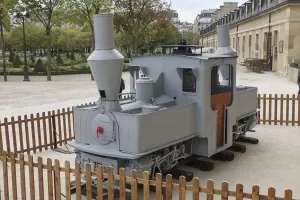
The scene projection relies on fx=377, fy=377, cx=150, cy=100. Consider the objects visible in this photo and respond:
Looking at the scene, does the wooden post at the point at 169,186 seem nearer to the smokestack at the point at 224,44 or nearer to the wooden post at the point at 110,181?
the wooden post at the point at 110,181

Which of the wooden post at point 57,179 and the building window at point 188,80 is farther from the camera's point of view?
the building window at point 188,80

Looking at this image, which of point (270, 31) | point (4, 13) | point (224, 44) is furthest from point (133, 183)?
point (270, 31)

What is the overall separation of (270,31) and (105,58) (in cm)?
3348

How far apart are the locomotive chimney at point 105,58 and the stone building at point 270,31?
26.8 metres

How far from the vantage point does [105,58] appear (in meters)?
6.02

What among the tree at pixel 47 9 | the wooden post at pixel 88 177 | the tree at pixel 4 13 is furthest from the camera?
the tree at pixel 47 9

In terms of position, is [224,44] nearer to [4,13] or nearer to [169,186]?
A: [169,186]

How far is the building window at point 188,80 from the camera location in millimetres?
7582

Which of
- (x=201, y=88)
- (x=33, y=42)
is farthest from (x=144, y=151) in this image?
(x=33, y=42)

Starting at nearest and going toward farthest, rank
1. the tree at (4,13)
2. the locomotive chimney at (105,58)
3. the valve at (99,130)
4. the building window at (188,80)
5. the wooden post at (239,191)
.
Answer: the wooden post at (239,191)
the locomotive chimney at (105,58)
the valve at (99,130)
the building window at (188,80)
the tree at (4,13)

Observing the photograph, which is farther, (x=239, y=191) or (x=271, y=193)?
(x=239, y=191)

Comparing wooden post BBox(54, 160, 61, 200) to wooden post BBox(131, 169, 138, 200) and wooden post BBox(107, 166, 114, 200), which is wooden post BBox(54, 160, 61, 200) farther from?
wooden post BBox(131, 169, 138, 200)

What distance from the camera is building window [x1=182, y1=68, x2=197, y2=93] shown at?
7582mm

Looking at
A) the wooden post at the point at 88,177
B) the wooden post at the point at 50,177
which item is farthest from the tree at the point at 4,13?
the wooden post at the point at 88,177
